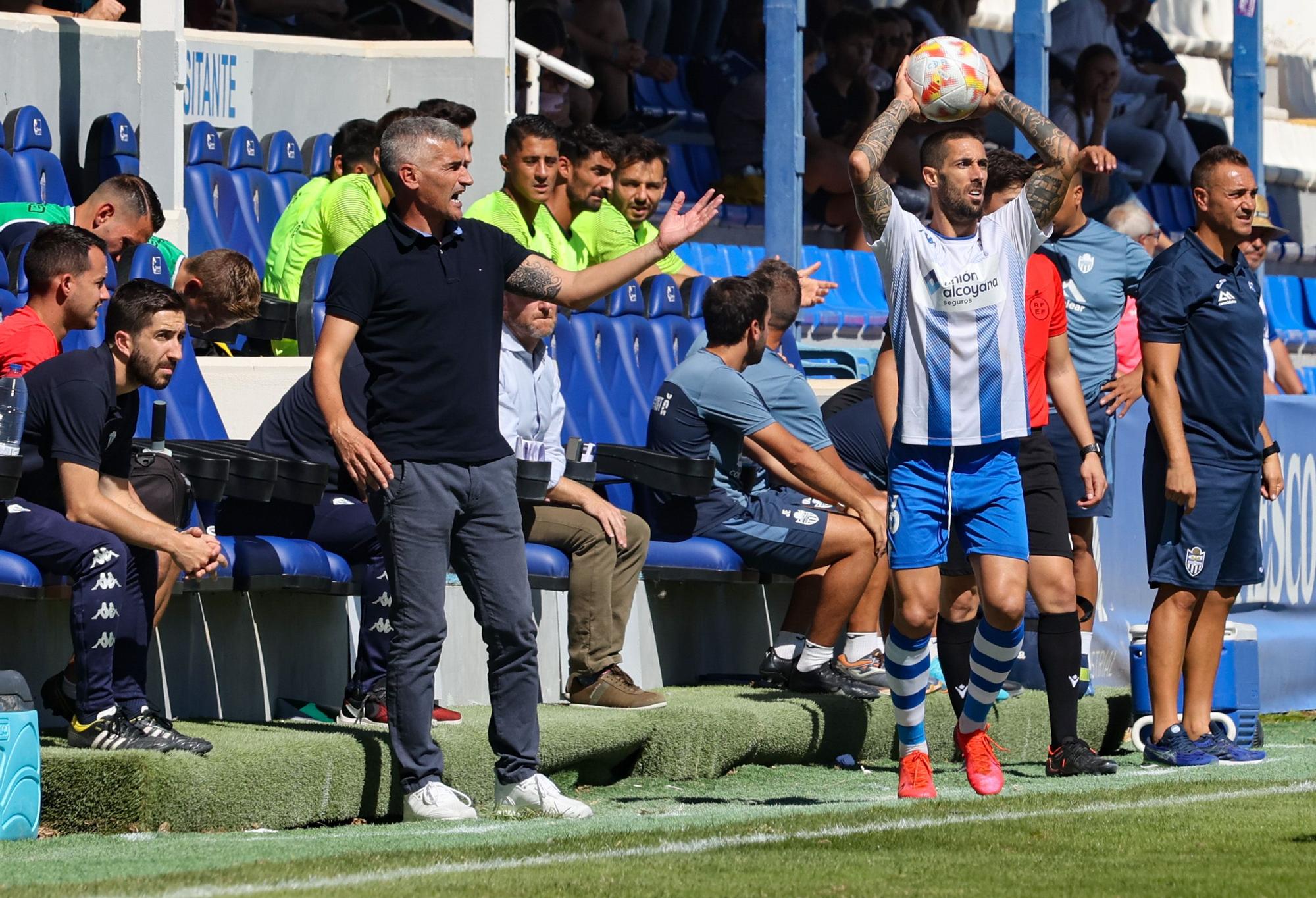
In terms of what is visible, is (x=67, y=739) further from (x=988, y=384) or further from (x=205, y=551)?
(x=988, y=384)

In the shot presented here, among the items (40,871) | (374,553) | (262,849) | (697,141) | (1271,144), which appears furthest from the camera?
(1271,144)

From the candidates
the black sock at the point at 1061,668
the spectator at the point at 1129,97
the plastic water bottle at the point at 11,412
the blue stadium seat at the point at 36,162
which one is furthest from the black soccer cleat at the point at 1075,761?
the spectator at the point at 1129,97

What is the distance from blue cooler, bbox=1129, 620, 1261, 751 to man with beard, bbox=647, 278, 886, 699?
1.00m

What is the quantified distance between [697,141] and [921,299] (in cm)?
1072

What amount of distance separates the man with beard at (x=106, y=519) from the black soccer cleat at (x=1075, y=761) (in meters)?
2.93

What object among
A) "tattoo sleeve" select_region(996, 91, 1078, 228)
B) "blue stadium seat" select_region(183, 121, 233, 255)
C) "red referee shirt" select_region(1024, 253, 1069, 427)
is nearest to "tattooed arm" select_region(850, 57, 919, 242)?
"tattoo sleeve" select_region(996, 91, 1078, 228)

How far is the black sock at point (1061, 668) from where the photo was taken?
7.10 meters

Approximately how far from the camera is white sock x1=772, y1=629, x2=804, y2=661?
26.9ft

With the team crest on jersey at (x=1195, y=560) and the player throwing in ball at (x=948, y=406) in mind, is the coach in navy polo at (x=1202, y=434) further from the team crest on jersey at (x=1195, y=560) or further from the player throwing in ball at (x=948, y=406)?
the player throwing in ball at (x=948, y=406)

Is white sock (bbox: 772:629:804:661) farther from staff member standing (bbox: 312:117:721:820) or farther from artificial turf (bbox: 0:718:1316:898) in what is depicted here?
staff member standing (bbox: 312:117:721:820)

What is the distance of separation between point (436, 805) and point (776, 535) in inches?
104

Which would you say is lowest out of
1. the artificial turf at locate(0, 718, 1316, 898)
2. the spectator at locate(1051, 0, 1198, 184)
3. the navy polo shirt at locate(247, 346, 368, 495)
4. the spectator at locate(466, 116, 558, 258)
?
the artificial turf at locate(0, 718, 1316, 898)

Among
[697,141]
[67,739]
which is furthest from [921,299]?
[697,141]

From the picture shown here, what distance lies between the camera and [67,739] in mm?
5895
